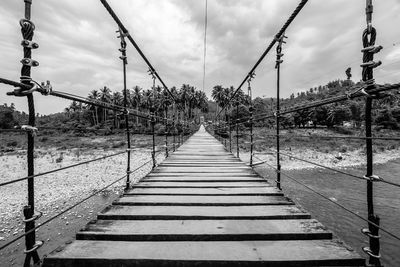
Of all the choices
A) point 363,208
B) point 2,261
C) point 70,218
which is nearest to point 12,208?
point 70,218

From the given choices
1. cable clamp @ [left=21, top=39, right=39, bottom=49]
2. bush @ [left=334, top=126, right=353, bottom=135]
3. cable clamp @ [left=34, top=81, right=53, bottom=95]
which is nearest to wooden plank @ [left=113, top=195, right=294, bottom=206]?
cable clamp @ [left=34, top=81, right=53, bottom=95]

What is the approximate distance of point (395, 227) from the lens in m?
8.04

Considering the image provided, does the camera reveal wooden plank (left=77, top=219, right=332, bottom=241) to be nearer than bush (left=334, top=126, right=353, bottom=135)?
Yes

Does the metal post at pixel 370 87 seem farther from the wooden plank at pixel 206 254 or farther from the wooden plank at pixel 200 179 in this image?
the wooden plank at pixel 200 179

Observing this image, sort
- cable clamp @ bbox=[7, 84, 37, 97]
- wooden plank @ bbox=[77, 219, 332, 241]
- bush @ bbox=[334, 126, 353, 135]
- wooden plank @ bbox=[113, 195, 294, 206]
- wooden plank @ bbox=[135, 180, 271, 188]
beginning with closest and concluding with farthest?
cable clamp @ bbox=[7, 84, 37, 97] → wooden plank @ bbox=[77, 219, 332, 241] → wooden plank @ bbox=[113, 195, 294, 206] → wooden plank @ bbox=[135, 180, 271, 188] → bush @ bbox=[334, 126, 353, 135]

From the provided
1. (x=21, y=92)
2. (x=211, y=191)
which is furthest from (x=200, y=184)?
(x=21, y=92)

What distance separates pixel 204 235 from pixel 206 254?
0.19 m

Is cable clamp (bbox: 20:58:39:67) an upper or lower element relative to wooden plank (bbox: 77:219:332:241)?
upper

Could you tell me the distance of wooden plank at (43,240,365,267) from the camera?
1303 millimetres

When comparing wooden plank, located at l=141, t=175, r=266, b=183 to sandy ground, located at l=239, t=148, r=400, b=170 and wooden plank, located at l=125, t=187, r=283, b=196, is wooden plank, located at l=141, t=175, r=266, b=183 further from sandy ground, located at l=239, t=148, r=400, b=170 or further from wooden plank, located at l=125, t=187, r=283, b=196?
sandy ground, located at l=239, t=148, r=400, b=170

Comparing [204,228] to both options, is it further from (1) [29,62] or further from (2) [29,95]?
(1) [29,62]

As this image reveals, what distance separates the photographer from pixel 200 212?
1.98 m

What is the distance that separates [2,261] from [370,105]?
372 inches

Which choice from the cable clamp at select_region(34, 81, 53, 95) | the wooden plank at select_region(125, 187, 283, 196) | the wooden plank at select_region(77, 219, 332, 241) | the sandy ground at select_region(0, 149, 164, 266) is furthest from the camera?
the sandy ground at select_region(0, 149, 164, 266)
